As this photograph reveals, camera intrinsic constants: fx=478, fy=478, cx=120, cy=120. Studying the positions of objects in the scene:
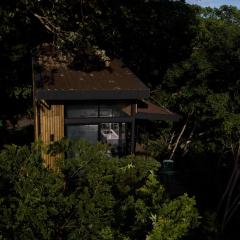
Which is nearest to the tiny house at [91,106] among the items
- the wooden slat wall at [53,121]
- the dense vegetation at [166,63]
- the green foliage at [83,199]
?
the wooden slat wall at [53,121]

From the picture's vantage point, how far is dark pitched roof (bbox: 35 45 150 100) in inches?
519

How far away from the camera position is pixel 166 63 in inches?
879

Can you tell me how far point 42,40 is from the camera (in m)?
20.6

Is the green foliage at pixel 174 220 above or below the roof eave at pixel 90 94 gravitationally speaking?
below

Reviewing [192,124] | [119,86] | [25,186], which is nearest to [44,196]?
[25,186]

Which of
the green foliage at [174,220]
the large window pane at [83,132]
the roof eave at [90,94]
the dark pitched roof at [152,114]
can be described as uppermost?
the roof eave at [90,94]

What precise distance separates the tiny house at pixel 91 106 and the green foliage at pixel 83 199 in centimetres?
638

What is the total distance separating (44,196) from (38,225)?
0.54m

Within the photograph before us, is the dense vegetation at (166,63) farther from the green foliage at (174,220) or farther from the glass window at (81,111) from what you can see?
the green foliage at (174,220)

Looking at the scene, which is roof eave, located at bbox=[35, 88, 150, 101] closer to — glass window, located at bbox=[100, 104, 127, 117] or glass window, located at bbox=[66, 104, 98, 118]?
glass window, located at bbox=[100, 104, 127, 117]

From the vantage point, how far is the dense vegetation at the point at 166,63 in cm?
1600

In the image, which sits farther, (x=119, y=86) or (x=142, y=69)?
(x=142, y=69)

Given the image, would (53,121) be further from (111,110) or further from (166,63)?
(166,63)

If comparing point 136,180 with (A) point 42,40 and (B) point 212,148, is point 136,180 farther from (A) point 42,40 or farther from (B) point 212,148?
(A) point 42,40
